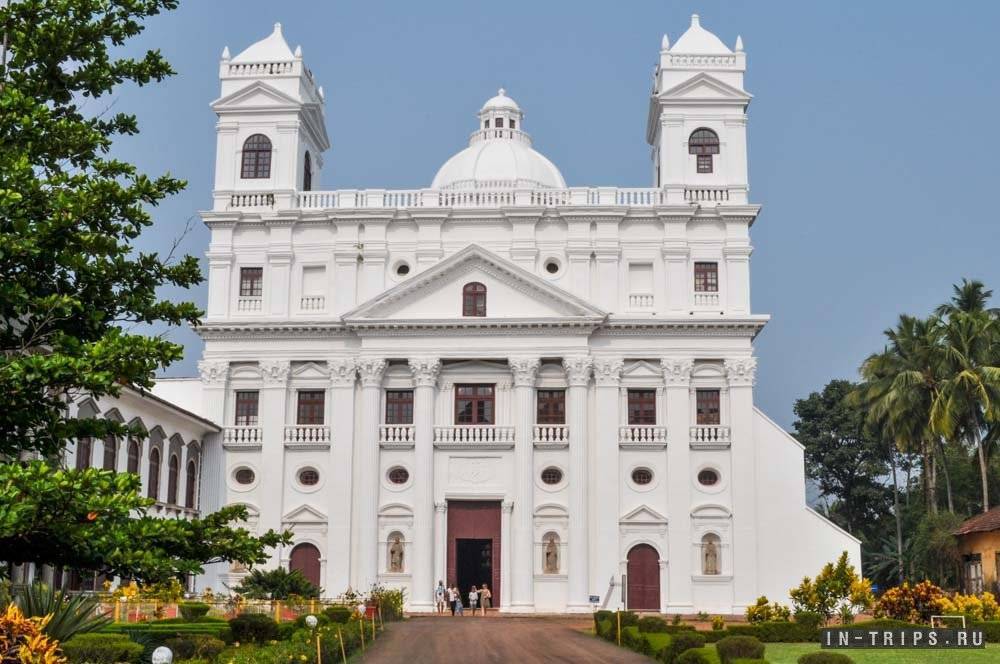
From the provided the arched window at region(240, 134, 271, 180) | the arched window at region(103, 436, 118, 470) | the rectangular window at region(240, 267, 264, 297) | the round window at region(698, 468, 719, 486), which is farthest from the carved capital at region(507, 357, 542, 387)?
the arched window at region(103, 436, 118, 470)

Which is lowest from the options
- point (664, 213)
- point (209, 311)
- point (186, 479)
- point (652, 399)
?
point (186, 479)

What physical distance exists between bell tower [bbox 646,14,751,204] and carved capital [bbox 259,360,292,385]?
17515mm

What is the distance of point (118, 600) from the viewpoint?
30641 mm

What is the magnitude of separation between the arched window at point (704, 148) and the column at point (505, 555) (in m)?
16.4

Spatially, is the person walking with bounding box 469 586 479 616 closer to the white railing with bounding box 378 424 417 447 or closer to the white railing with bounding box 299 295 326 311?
the white railing with bounding box 378 424 417 447

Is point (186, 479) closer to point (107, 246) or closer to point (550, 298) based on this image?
point (550, 298)

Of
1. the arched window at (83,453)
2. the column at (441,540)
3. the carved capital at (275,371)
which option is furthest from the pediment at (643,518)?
the arched window at (83,453)

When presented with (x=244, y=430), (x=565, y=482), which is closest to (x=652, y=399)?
(x=565, y=482)

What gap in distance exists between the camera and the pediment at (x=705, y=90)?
2028 inches

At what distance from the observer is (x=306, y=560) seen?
48.8 metres

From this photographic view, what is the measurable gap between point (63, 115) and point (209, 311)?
1384 inches

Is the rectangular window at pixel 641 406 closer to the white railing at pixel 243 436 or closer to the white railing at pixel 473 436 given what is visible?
the white railing at pixel 473 436

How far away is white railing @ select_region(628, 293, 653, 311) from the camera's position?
164 ft

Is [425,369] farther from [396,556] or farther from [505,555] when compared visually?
[505,555]
